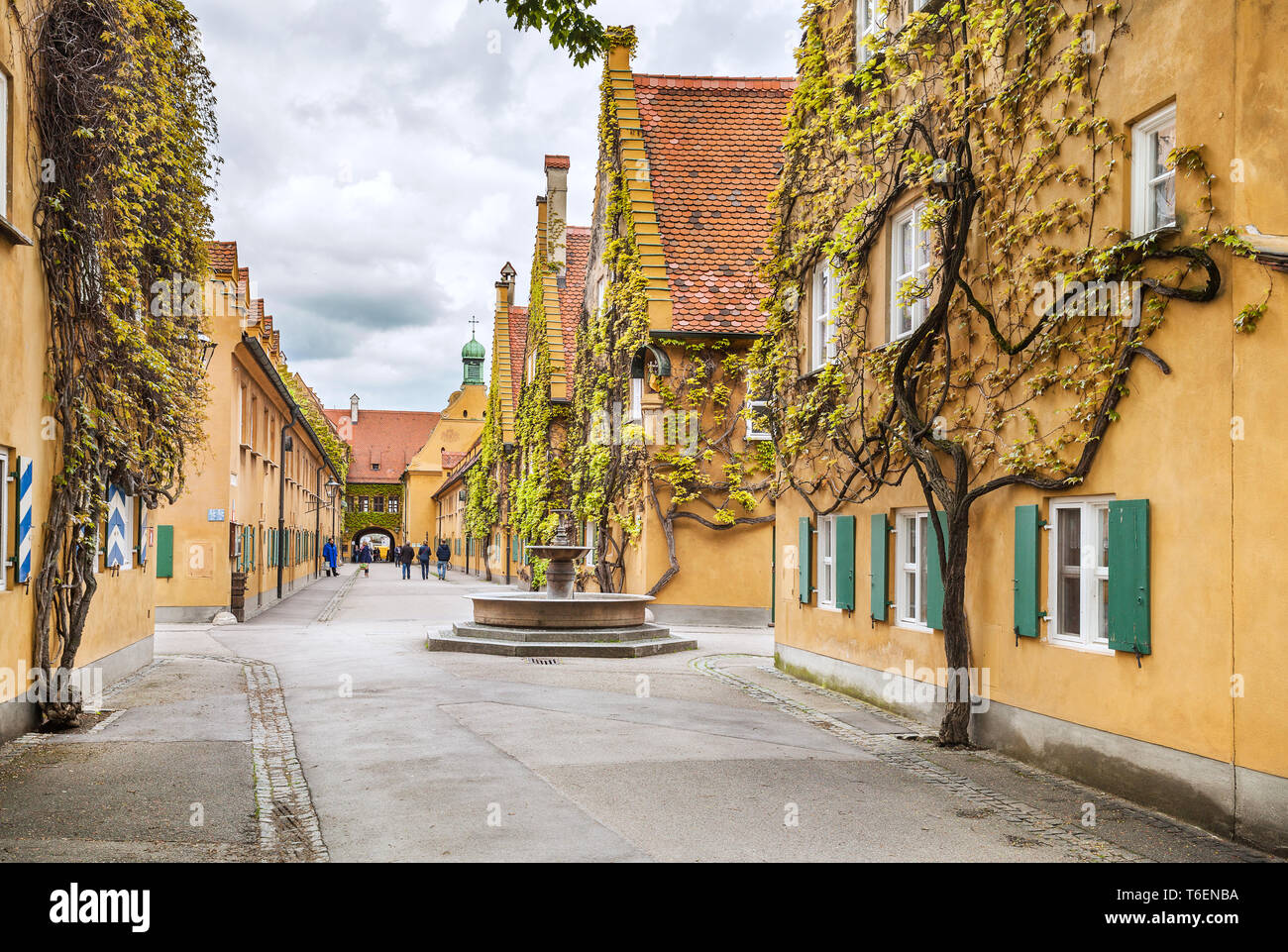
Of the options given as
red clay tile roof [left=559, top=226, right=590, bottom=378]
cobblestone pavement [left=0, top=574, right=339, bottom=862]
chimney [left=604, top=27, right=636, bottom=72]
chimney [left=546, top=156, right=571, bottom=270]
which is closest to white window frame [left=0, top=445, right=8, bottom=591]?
cobblestone pavement [left=0, top=574, right=339, bottom=862]

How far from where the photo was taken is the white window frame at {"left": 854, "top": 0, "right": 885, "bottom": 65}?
1341cm

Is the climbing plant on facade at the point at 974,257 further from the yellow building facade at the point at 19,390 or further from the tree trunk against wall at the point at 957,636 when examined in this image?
the yellow building facade at the point at 19,390

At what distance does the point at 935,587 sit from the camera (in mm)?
11242

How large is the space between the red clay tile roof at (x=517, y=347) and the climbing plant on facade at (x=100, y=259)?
31245 mm

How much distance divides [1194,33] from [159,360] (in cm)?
1052

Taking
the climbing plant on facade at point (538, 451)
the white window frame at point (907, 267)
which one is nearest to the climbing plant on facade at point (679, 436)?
the climbing plant on facade at point (538, 451)

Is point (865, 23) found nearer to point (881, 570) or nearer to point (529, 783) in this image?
point (881, 570)

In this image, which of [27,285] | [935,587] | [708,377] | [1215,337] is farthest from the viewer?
[708,377]

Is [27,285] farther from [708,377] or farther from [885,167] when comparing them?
[708,377]

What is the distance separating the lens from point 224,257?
84.9 feet

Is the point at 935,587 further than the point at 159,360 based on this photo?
No

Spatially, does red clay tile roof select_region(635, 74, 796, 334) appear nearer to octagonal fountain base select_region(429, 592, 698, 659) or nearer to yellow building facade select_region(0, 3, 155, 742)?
octagonal fountain base select_region(429, 592, 698, 659)

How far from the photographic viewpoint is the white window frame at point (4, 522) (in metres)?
9.91

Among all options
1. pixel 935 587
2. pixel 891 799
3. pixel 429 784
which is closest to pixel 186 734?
pixel 429 784
